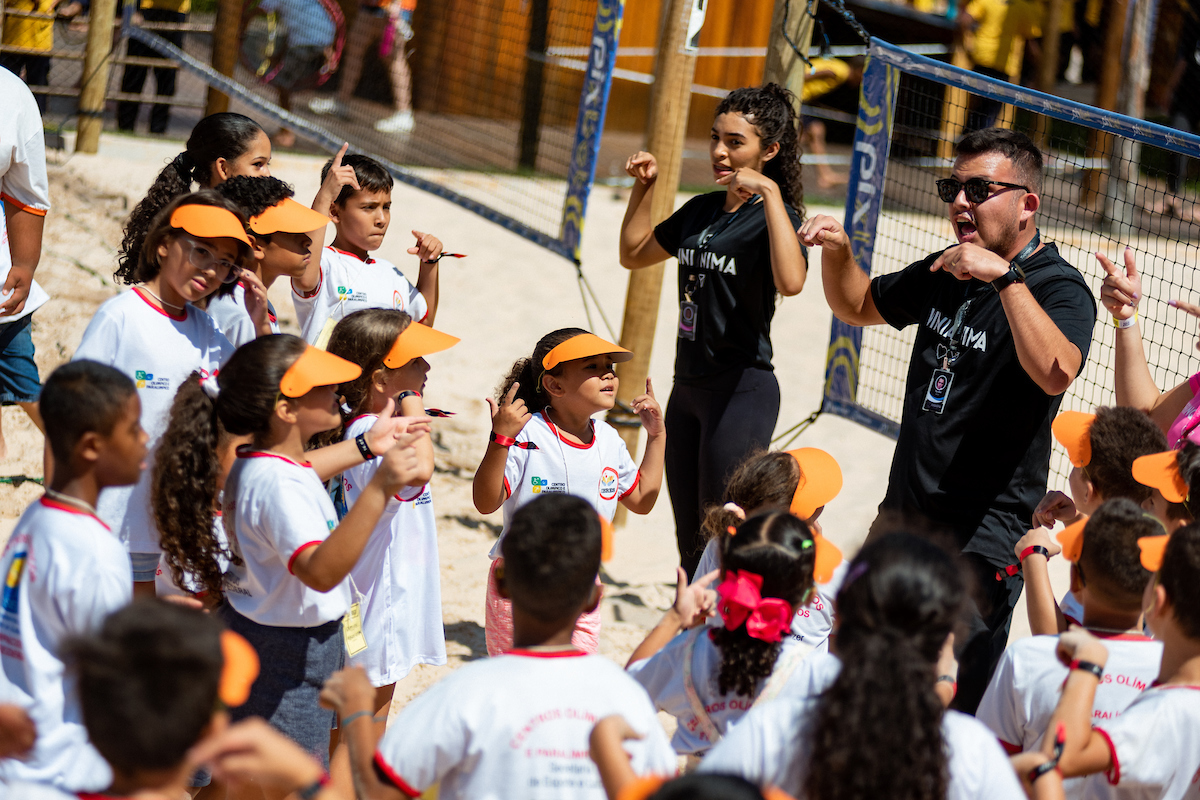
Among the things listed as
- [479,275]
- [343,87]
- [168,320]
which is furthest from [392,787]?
[343,87]

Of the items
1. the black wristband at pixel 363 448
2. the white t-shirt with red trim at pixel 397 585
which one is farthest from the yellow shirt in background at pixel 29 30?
the black wristband at pixel 363 448

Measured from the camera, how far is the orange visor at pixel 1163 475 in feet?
9.31

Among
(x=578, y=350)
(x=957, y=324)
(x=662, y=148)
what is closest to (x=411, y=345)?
(x=578, y=350)

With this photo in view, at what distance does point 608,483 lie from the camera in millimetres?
3650

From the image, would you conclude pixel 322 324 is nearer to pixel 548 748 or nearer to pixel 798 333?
pixel 548 748

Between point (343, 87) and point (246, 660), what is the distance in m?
10.4

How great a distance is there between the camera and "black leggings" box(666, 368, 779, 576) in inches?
164

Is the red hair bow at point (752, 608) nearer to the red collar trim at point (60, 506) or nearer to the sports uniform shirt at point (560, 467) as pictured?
the sports uniform shirt at point (560, 467)

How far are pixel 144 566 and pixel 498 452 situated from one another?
110cm

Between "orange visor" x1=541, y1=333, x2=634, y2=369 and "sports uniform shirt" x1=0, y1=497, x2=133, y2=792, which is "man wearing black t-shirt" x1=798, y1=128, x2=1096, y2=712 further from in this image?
"sports uniform shirt" x1=0, y1=497, x2=133, y2=792

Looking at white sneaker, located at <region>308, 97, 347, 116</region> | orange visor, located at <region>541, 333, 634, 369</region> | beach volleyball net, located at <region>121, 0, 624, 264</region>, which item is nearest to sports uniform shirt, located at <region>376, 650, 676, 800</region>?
orange visor, located at <region>541, 333, 634, 369</region>

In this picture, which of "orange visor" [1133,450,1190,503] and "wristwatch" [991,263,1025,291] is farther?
"wristwatch" [991,263,1025,291]

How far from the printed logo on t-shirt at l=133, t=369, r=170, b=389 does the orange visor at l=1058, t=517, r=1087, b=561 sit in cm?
242

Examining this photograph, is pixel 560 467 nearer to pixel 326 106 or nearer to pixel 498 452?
pixel 498 452
